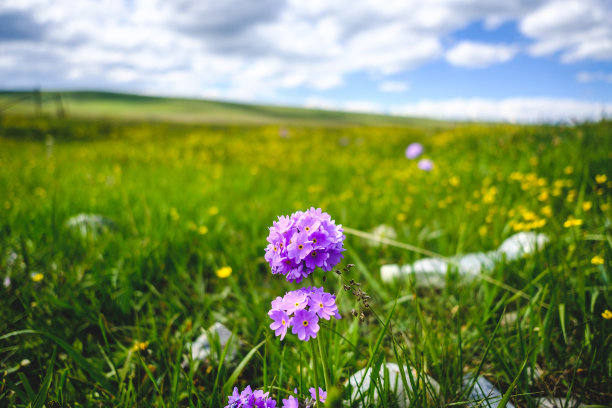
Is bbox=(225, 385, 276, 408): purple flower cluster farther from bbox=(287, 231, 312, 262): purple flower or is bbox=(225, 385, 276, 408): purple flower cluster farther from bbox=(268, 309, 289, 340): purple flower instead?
bbox=(287, 231, 312, 262): purple flower

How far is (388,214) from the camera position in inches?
143

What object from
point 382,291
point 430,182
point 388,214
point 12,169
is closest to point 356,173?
point 430,182

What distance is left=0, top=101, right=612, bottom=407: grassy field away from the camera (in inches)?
57.9

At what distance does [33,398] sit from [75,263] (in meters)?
1.35

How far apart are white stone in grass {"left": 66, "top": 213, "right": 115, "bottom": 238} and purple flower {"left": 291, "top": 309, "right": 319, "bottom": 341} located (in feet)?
8.00

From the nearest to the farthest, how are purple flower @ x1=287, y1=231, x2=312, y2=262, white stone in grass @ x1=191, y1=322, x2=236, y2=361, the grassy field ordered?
purple flower @ x1=287, y1=231, x2=312, y2=262
the grassy field
white stone in grass @ x1=191, y1=322, x2=236, y2=361

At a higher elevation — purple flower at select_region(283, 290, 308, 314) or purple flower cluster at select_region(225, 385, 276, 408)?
purple flower at select_region(283, 290, 308, 314)

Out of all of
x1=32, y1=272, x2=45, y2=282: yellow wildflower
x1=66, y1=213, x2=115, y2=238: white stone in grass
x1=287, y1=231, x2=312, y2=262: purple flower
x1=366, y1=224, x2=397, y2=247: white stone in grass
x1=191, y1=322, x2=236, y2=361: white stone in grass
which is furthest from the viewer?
x1=366, y1=224, x2=397, y2=247: white stone in grass

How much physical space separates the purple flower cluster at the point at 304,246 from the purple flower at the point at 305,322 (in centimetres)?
10

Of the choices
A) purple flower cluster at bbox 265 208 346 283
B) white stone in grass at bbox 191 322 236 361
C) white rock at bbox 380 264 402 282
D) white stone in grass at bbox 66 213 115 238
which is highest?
purple flower cluster at bbox 265 208 346 283

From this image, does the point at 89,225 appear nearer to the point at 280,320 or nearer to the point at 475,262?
the point at 280,320

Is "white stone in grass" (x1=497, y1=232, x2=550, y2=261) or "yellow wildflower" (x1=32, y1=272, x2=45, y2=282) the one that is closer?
"yellow wildflower" (x1=32, y1=272, x2=45, y2=282)

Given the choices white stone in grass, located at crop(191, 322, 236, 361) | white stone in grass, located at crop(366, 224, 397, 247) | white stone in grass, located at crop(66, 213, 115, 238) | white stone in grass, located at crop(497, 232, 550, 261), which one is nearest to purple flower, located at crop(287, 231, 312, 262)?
white stone in grass, located at crop(191, 322, 236, 361)

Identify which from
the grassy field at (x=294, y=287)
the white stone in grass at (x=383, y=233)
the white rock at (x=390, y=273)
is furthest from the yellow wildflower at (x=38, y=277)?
the white stone in grass at (x=383, y=233)
